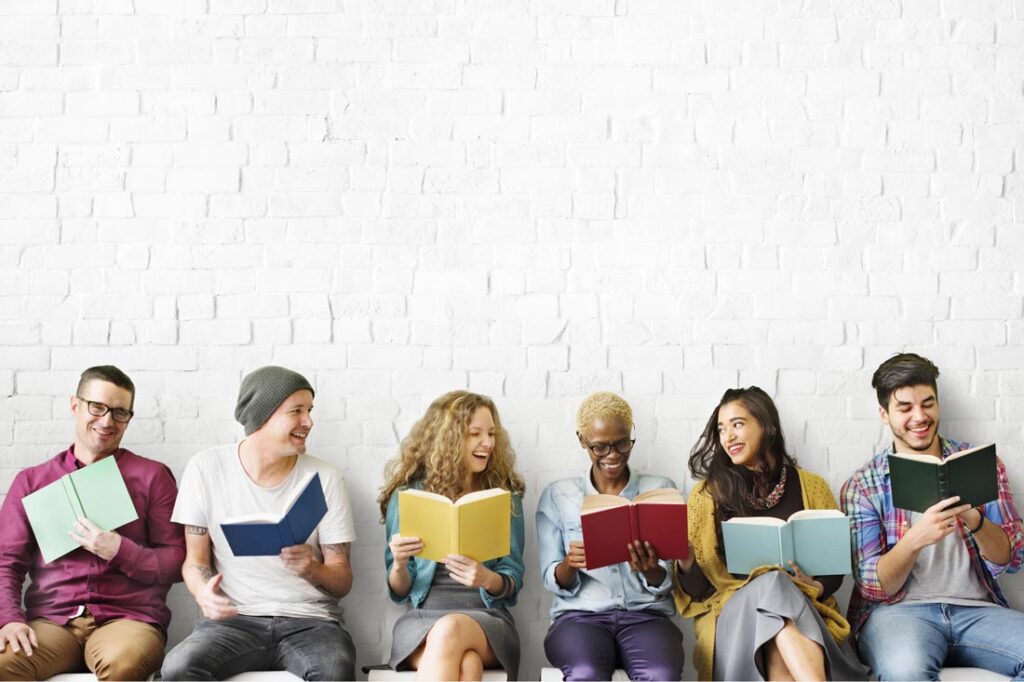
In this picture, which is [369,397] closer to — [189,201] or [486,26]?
[189,201]

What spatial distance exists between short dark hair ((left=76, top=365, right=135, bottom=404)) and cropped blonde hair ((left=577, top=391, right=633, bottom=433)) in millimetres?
1588

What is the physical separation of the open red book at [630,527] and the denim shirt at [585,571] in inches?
11.1

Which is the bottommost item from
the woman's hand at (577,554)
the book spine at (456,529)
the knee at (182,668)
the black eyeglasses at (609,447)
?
the knee at (182,668)

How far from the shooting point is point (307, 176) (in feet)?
12.5

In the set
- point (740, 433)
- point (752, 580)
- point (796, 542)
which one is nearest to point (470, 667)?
point (752, 580)

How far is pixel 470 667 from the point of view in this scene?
310 centimetres

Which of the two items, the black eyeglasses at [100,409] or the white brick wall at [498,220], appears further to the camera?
the white brick wall at [498,220]

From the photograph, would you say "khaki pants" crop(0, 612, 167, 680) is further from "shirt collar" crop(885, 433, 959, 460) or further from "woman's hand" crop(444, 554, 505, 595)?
"shirt collar" crop(885, 433, 959, 460)

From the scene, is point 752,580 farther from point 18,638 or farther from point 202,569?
point 18,638

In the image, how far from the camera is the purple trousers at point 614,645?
125 inches

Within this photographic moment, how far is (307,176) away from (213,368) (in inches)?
31.7

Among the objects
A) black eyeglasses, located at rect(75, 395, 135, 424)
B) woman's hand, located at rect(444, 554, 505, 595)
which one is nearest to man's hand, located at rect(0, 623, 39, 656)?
black eyeglasses, located at rect(75, 395, 135, 424)

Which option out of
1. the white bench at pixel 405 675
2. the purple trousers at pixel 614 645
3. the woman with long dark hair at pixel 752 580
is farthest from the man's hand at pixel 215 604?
the woman with long dark hair at pixel 752 580

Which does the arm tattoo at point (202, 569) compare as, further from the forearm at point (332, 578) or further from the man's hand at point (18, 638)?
the man's hand at point (18, 638)
